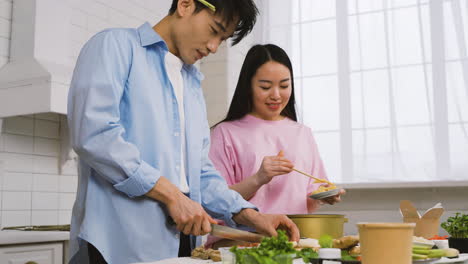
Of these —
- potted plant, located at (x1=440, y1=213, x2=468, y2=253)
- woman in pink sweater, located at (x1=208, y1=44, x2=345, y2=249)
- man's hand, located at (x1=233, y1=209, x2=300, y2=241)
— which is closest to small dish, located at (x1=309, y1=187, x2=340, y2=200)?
woman in pink sweater, located at (x1=208, y1=44, x2=345, y2=249)

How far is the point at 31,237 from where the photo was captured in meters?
2.50

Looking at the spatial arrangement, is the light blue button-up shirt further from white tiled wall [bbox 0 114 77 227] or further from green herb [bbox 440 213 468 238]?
white tiled wall [bbox 0 114 77 227]

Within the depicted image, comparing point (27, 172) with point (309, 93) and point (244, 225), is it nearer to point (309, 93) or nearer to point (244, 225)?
point (244, 225)

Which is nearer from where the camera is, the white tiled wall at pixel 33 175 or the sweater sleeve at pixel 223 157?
the sweater sleeve at pixel 223 157

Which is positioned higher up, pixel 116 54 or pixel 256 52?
pixel 256 52

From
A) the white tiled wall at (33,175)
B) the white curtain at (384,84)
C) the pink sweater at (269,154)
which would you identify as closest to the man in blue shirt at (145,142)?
the pink sweater at (269,154)

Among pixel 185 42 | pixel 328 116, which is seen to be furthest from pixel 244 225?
pixel 328 116

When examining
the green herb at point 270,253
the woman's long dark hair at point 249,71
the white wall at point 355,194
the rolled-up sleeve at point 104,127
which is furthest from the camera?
the white wall at point 355,194

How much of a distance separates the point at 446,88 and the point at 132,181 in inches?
120

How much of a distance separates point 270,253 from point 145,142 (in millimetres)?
837

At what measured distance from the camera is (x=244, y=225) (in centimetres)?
182

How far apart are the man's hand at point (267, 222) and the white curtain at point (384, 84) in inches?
92.9

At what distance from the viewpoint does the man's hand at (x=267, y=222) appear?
1592mm

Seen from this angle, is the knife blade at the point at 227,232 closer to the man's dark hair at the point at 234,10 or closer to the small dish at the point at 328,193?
the small dish at the point at 328,193
